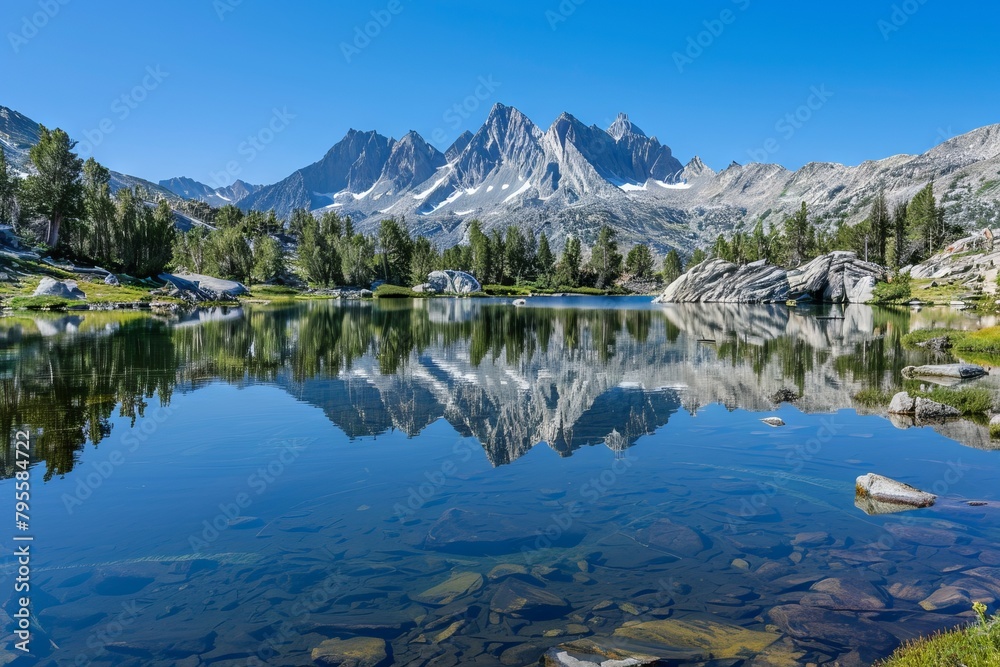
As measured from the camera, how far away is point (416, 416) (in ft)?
88.9

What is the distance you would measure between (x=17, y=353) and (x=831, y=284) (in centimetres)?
16878

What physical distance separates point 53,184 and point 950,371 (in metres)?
138

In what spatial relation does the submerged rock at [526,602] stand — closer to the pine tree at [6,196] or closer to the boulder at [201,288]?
the boulder at [201,288]

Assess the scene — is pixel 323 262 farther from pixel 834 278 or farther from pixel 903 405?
pixel 903 405

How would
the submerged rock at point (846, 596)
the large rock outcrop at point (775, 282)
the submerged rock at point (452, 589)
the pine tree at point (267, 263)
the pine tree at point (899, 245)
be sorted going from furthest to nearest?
the pine tree at point (899, 245), the pine tree at point (267, 263), the large rock outcrop at point (775, 282), the submerged rock at point (452, 589), the submerged rock at point (846, 596)

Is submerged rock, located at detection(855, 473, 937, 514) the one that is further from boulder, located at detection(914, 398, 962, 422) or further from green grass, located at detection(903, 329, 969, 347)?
green grass, located at detection(903, 329, 969, 347)

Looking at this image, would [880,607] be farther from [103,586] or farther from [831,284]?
[831,284]

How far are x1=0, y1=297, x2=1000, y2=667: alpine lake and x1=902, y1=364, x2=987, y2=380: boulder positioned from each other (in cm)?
122

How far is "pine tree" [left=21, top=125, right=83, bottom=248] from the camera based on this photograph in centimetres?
11156

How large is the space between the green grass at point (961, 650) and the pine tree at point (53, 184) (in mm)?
139214

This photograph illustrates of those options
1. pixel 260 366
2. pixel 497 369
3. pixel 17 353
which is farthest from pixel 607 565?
pixel 17 353

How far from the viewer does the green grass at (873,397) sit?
29469mm

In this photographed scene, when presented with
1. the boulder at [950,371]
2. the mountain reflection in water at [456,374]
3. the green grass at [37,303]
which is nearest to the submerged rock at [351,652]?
the mountain reflection in water at [456,374]

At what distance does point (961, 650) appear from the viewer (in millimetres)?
8445
